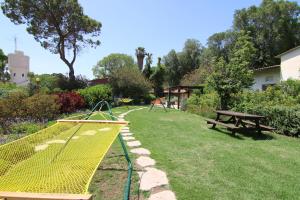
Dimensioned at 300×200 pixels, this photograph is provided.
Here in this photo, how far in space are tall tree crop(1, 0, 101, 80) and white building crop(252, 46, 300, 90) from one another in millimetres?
15298

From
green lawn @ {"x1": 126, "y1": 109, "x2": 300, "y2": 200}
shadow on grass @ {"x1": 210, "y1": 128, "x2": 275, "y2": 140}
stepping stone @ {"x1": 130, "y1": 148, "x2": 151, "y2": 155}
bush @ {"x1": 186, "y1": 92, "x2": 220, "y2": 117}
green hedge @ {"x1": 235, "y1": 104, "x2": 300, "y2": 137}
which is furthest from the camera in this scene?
bush @ {"x1": 186, "y1": 92, "x2": 220, "y2": 117}

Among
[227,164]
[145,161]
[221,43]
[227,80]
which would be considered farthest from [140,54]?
[227,164]

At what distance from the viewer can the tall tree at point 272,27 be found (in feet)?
93.1

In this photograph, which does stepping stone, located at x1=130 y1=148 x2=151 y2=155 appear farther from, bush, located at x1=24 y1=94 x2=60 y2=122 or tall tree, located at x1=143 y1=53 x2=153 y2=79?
tall tree, located at x1=143 y1=53 x2=153 y2=79

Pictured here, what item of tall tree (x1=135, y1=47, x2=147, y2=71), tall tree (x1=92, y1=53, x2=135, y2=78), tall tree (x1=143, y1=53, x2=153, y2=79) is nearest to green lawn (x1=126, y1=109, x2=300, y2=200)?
tall tree (x1=143, y1=53, x2=153, y2=79)

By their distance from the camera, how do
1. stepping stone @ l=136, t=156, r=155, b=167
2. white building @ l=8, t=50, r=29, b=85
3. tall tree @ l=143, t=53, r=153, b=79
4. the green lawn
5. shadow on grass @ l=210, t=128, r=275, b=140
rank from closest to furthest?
the green lawn
stepping stone @ l=136, t=156, r=155, b=167
shadow on grass @ l=210, t=128, r=275, b=140
tall tree @ l=143, t=53, r=153, b=79
white building @ l=8, t=50, r=29, b=85

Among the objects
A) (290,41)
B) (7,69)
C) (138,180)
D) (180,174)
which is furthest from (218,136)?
(7,69)

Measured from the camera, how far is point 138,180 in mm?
3783

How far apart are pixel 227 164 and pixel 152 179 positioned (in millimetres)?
1631

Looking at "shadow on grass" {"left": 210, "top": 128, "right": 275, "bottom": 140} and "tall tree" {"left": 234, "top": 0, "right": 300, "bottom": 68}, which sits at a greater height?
"tall tree" {"left": 234, "top": 0, "right": 300, "bottom": 68}

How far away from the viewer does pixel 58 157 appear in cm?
338

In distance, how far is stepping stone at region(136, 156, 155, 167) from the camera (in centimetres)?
456

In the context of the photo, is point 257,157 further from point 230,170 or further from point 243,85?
point 243,85

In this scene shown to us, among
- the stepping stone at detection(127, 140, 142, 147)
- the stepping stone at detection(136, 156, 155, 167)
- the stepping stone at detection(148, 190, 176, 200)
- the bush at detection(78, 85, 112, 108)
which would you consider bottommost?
the stepping stone at detection(148, 190, 176, 200)
